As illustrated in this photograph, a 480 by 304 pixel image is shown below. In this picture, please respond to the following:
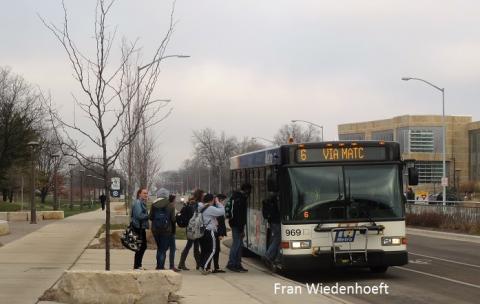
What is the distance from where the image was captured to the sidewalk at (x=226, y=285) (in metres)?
10.3

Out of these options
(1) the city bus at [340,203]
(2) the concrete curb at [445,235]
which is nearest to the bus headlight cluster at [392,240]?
(1) the city bus at [340,203]

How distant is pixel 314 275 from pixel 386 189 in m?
2.61

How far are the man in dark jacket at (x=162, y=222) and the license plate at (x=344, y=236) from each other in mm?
A: 3425

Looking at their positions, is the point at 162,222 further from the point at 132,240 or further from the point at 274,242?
the point at 274,242

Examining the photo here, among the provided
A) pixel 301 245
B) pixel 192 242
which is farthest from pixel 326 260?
pixel 192 242

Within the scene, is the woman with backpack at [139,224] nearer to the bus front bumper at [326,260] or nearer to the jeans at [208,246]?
the jeans at [208,246]

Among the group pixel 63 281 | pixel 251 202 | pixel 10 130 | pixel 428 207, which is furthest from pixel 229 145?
pixel 63 281

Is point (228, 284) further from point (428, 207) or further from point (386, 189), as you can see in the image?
point (428, 207)

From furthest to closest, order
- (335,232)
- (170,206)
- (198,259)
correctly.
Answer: (198,259)
(170,206)
(335,232)

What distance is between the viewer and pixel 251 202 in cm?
1684

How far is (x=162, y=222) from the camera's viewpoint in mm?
13578

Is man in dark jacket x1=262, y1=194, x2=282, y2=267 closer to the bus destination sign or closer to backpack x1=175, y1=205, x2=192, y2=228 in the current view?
the bus destination sign

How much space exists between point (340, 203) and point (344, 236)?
2.14 feet

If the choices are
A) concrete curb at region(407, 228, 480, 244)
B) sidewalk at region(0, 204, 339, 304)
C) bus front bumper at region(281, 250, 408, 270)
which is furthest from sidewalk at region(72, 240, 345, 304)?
concrete curb at region(407, 228, 480, 244)
